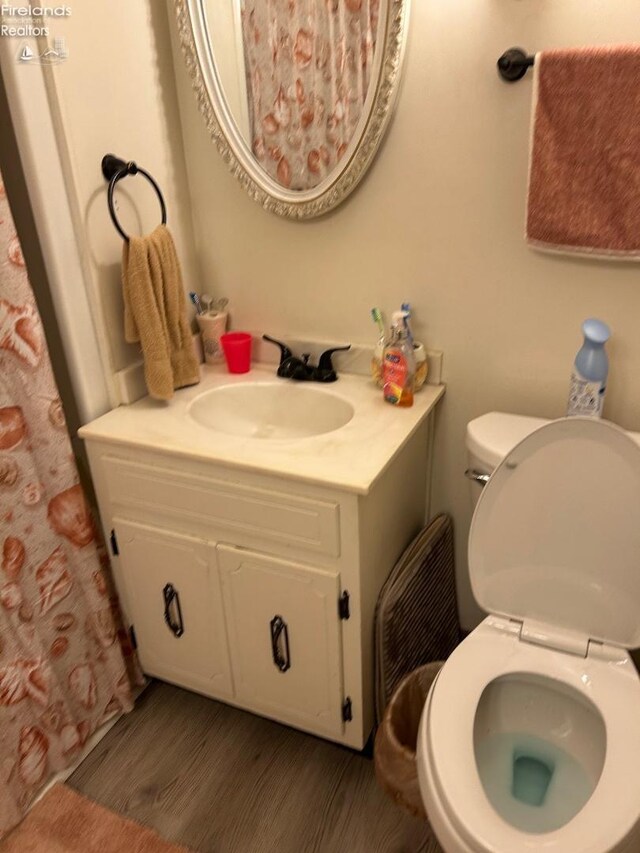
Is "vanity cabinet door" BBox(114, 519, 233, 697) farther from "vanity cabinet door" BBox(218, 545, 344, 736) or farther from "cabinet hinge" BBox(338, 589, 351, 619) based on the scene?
"cabinet hinge" BBox(338, 589, 351, 619)

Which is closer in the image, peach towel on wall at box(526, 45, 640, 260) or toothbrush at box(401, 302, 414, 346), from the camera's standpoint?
peach towel on wall at box(526, 45, 640, 260)

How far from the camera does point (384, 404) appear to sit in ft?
5.12

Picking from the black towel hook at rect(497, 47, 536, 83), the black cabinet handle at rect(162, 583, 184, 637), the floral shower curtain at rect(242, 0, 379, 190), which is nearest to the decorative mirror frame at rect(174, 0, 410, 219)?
the floral shower curtain at rect(242, 0, 379, 190)

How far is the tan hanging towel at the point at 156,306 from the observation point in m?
1.47

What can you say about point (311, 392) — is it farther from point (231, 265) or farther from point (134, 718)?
point (134, 718)

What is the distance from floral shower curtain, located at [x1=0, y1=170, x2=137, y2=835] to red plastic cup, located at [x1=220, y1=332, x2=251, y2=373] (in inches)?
18.9

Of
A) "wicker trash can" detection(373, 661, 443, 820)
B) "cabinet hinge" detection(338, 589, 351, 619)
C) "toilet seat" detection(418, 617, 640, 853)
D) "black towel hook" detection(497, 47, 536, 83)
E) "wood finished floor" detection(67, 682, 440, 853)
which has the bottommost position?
"wood finished floor" detection(67, 682, 440, 853)

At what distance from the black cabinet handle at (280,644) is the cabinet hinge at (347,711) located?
15 centimetres

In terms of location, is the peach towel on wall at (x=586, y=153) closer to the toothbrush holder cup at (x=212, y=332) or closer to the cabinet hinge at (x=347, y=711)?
the toothbrush holder cup at (x=212, y=332)

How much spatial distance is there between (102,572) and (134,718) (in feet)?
1.39

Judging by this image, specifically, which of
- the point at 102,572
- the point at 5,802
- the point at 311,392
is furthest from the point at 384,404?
the point at 5,802

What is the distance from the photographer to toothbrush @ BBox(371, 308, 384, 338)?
1597mm

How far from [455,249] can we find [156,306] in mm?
692

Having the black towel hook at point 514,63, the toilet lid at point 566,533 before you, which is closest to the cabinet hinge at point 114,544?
the toilet lid at point 566,533
